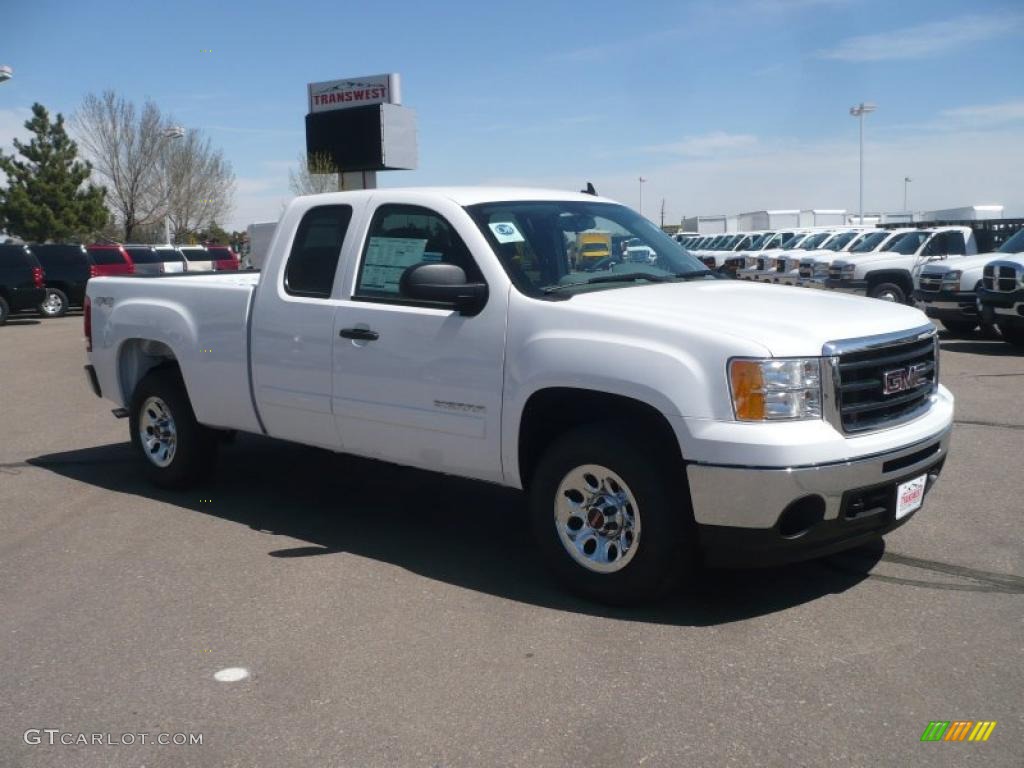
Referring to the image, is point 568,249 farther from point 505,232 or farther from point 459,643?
point 459,643

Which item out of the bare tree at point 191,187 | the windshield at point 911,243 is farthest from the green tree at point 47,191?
the windshield at point 911,243

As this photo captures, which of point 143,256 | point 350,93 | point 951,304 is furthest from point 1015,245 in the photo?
point 143,256

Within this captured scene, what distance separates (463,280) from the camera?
5191mm

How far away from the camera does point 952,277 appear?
1600 cm

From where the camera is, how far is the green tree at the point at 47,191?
44531 mm

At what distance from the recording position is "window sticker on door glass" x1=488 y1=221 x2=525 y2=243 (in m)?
5.48

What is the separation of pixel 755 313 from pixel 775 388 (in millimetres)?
544

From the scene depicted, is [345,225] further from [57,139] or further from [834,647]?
[57,139]

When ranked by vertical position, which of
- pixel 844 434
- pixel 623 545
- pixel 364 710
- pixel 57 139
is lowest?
pixel 364 710

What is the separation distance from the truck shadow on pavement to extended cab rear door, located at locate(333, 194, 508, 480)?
1.88ft

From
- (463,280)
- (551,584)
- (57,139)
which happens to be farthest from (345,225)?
(57,139)

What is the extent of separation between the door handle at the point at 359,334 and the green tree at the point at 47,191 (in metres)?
43.3

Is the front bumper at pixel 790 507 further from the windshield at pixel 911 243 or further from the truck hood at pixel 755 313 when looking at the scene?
the windshield at pixel 911 243

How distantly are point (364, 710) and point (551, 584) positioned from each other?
1569 millimetres
